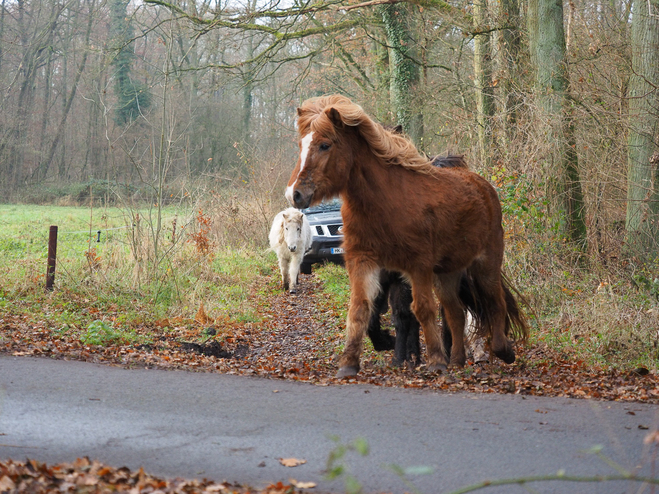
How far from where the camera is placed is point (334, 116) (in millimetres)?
6789

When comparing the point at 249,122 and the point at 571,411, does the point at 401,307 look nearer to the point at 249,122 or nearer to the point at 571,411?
the point at 571,411

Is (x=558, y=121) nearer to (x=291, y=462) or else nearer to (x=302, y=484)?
(x=291, y=462)

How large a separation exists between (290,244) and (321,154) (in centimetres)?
905

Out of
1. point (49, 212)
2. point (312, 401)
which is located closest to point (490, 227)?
point (312, 401)

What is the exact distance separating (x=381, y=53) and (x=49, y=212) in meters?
17.0

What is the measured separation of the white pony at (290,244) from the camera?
1573cm

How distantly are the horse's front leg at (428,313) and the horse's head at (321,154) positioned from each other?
1182 millimetres

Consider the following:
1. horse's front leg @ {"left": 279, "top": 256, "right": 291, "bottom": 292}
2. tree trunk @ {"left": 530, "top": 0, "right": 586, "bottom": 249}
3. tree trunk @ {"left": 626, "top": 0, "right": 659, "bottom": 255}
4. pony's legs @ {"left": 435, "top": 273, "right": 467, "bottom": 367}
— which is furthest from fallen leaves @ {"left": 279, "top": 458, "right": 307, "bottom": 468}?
horse's front leg @ {"left": 279, "top": 256, "right": 291, "bottom": 292}

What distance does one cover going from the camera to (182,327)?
1023 centimetres

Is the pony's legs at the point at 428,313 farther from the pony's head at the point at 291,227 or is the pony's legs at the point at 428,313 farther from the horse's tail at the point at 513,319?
the pony's head at the point at 291,227

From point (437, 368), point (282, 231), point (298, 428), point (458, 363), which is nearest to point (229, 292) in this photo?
point (282, 231)

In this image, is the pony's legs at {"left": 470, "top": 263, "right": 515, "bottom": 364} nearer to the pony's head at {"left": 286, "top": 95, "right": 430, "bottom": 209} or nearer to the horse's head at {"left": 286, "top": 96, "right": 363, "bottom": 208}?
the pony's head at {"left": 286, "top": 95, "right": 430, "bottom": 209}

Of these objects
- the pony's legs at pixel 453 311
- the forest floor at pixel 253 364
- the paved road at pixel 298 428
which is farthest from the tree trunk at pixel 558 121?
the paved road at pixel 298 428

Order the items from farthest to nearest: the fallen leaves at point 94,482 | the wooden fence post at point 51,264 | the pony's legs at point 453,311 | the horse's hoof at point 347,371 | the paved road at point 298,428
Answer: the wooden fence post at point 51,264 < the pony's legs at point 453,311 < the horse's hoof at point 347,371 < the paved road at point 298,428 < the fallen leaves at point 94,482
